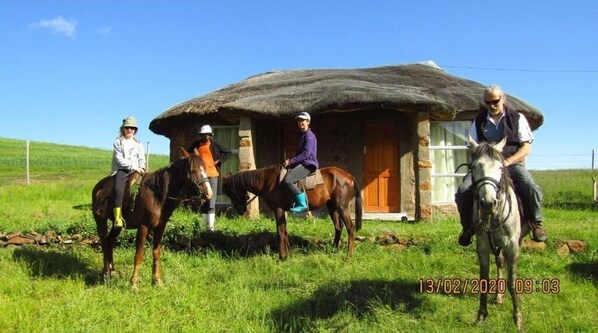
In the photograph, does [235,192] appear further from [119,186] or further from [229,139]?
[229,139]

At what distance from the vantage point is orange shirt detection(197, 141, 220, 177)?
8711 mm

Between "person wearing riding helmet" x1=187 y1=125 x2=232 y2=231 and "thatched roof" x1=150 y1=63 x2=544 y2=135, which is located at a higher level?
"thatched roof" x1=150 y1=63 x2=544 y2=135

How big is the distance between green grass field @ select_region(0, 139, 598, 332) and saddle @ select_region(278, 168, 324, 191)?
1050mm

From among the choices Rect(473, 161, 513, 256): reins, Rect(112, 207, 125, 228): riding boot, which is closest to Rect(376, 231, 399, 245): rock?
Rect(473, 161, 513, 256): reins

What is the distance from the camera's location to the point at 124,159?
6668 mm

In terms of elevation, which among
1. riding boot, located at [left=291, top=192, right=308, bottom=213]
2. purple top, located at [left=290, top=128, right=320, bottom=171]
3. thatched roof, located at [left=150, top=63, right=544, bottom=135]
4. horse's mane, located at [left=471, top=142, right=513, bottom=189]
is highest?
thatched roof, located at [left=150, top=63, right=544, bottom=135]

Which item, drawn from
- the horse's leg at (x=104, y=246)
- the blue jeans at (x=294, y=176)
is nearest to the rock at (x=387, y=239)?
the blue jeans at (x=294, y=176)

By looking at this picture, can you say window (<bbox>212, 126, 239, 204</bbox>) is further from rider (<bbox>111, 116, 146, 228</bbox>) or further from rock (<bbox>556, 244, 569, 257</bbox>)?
rock (<bbox>556, 244, 569, 257</bbox>)

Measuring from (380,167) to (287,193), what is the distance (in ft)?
15.6

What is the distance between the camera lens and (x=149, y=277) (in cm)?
661

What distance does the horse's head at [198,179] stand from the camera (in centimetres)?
598

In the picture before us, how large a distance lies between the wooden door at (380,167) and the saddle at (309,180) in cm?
426

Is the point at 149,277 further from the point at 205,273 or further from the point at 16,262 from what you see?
the point at 16,262

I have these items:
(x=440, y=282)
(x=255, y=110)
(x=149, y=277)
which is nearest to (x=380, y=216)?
(x=255, y=110)
